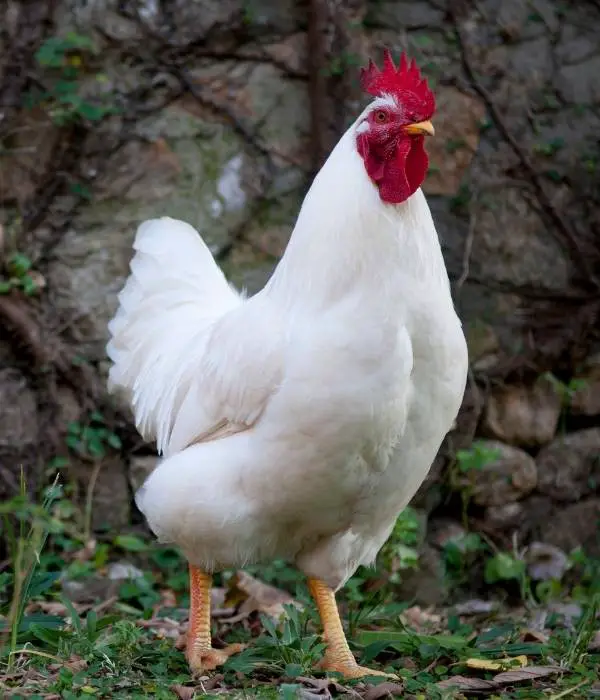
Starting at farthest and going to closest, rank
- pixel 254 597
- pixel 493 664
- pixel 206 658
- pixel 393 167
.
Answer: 1. pixel 254 597
2. pixel 206 658
3. pixel 493 664
4. pixel 393 167

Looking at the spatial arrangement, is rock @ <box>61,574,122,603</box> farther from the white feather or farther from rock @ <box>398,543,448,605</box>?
rock @ <box>398,543,448,605</box>

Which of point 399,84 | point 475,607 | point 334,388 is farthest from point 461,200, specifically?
point 334,388

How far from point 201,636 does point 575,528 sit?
306 cm

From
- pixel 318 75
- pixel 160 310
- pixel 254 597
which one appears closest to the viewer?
pixel 160 310

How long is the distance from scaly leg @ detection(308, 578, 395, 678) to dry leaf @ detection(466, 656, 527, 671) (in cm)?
30

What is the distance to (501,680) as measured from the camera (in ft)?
10.9

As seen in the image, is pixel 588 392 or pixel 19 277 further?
pixel 588 392

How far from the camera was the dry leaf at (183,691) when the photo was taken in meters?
3.16

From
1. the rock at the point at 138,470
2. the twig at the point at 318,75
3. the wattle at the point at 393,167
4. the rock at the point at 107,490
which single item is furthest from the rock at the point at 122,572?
the wattle at the point at 393,167

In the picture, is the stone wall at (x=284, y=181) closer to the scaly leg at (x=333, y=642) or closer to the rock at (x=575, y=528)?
the rock at (x=575, y=528)

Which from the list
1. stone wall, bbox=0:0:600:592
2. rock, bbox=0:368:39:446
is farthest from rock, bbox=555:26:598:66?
rock, bbox=0:368:39:446

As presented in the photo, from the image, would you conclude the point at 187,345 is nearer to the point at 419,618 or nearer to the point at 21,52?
the point at 419,618

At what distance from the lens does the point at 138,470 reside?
5691 millimetres

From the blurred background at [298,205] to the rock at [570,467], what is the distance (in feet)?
0.04
